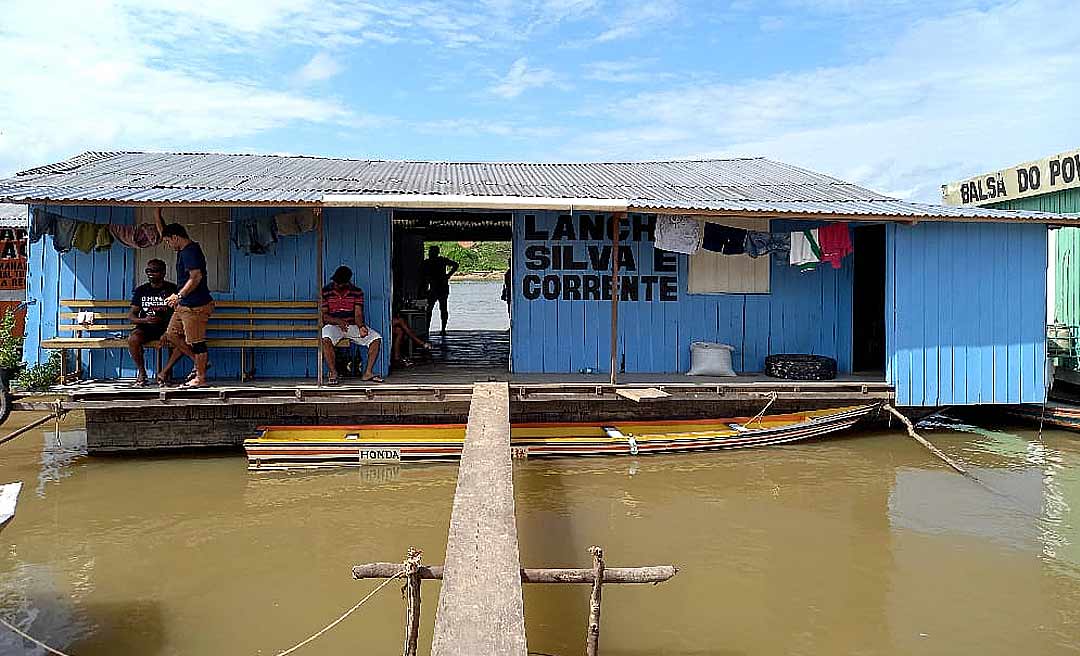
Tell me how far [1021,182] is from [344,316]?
11.0 metres

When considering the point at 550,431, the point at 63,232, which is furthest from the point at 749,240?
the point at 63,232

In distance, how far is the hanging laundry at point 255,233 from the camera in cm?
982

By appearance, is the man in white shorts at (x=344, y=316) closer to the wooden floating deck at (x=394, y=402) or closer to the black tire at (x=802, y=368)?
the wooden floating deck at (x=394, y=402)

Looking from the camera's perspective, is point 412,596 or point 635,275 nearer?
point 412,596

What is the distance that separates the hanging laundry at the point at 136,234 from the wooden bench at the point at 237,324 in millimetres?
711

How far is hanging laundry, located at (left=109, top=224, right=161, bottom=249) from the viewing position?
9802mm

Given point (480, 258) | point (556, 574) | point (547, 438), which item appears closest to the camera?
point (556, 574)

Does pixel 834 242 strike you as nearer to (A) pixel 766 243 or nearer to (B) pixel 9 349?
(A) pixel 766 243

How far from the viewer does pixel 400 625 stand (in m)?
5.20

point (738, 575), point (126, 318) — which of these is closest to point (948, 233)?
point (738, 575)

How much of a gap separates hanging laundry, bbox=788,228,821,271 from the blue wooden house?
0.23 metres

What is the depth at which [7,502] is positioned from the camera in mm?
4531

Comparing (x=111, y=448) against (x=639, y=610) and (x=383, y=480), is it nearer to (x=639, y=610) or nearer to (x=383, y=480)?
(x=383, y=480)

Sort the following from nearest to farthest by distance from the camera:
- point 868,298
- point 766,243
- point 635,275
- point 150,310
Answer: point 150,310, point 766,243, point 635,275, point 868,298
